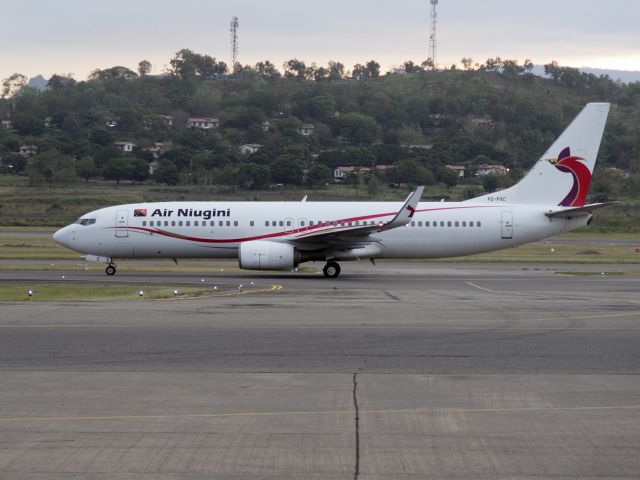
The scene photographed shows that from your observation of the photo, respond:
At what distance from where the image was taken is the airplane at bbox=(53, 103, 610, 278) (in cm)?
4078

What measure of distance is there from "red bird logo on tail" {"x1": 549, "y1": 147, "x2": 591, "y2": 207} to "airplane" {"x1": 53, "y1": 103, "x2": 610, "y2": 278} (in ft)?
0.15

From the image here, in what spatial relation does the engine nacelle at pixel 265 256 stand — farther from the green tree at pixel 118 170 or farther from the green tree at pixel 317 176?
the green tree at pixel 118 170

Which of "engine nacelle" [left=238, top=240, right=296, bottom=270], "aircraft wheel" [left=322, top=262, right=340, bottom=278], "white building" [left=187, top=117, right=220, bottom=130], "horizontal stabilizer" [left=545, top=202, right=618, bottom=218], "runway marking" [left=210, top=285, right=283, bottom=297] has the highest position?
"white building" [left=187, top=117, right=220, bottom=130]

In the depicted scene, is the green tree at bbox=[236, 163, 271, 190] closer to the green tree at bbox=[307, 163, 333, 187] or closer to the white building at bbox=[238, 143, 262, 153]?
the green tree at bbox=[307, 163, 333, 187]

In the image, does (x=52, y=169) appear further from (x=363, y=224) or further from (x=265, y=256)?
(x=265, y=256)

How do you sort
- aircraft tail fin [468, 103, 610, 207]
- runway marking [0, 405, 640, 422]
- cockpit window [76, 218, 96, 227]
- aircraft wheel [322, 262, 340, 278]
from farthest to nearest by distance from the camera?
aircraft tail fin [468, 103, 610, 207]
cockpit window [76, 218, 96, 227]
aircraft wheel [322, 262, 340, 278]
runway marking [0, 405, 640, 422]

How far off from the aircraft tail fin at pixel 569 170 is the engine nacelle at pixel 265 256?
9.24 metres

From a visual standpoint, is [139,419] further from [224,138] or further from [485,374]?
[224,138]

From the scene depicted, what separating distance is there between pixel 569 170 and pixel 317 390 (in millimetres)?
29574

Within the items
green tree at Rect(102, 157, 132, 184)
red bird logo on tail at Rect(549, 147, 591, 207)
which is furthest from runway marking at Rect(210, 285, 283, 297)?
green tree at Rect(102, 157, 132, 184)

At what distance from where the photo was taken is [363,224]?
40.8 m

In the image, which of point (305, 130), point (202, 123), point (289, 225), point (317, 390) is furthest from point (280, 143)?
point (317, 390)

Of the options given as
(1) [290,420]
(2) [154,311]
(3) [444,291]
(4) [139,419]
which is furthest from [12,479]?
(3) [444,291]

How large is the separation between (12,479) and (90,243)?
3199 cm
